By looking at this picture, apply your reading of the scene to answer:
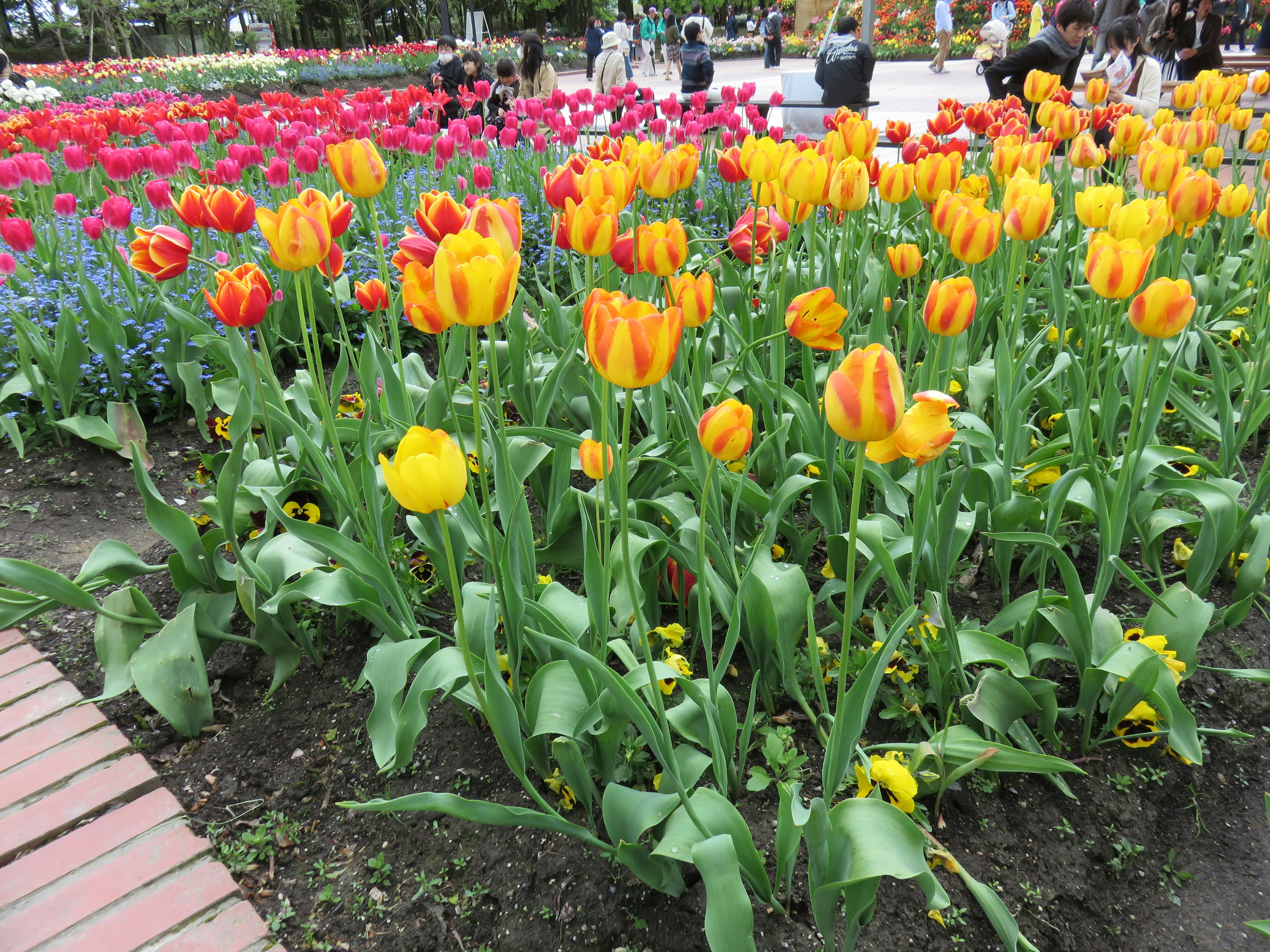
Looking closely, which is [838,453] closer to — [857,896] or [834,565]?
[834,565]

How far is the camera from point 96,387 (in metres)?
3.21

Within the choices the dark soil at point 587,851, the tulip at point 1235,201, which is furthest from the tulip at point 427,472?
the tulip at point 1235,201

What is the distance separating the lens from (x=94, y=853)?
63.3 inches

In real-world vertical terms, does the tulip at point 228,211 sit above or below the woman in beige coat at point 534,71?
below

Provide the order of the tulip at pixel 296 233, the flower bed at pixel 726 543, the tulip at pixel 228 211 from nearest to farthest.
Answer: the flower bed at pixel 726 543
the tulip at pixel 296 233
the tulip at pixel 228 211

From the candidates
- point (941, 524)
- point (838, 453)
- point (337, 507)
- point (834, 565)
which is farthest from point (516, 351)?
point (941, 524)

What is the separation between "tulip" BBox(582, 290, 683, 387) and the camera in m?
1.08

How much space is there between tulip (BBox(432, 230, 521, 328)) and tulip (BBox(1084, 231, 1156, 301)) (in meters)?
1.13

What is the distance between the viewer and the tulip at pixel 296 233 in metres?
1.58

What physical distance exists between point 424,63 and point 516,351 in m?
20.6

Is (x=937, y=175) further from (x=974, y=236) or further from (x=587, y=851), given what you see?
(x=587, y=851)

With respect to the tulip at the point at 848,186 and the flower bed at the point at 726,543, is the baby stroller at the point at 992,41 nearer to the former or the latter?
the flower bed at the point at 726,543

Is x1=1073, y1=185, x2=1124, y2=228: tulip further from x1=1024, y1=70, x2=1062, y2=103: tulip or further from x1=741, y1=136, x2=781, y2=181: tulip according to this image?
x1=1024, y1=70, x2=1062, y2=103: tulip

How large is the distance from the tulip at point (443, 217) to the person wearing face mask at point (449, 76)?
628 centimetres
